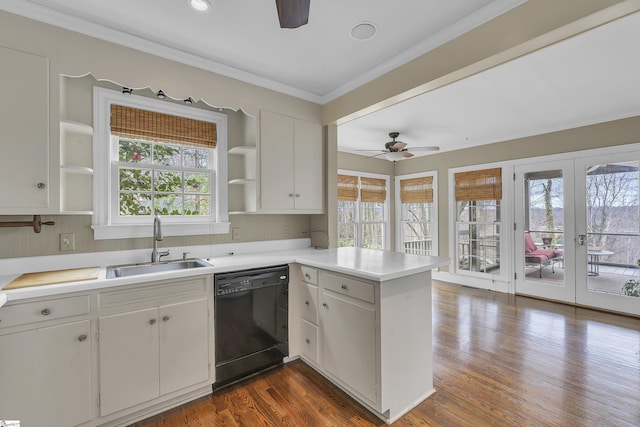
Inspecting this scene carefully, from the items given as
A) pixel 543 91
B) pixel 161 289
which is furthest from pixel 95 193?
pixel 543 91

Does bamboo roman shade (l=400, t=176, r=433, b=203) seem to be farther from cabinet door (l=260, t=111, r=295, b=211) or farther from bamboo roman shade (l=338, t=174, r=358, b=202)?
cabinet door (l=260, t=111, r=295, b=211)

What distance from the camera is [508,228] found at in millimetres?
4746

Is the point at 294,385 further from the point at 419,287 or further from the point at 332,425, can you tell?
the point at 419,287

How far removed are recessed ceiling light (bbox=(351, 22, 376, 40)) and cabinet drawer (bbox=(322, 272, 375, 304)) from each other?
1787 millimetres

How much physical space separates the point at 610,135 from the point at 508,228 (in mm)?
1760

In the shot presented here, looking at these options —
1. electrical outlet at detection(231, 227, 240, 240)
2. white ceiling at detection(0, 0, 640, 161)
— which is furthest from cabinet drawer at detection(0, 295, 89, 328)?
white ceiling at detection(0, 0, 640, 161)

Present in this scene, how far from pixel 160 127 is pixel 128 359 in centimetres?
181

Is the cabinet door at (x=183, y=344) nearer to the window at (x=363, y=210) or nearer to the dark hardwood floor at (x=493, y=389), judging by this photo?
the dark hardwood floor at (x=493, y=389)

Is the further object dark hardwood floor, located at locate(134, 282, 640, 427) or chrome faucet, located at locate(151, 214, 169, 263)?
chrome faucet, located at locate(151, 214, 169, 263)

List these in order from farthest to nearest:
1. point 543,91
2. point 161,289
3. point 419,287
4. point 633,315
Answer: point 633,315 < point 543,91 < point 419,287 < point 161,289

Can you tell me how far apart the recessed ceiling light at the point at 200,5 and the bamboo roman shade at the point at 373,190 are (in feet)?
14.3

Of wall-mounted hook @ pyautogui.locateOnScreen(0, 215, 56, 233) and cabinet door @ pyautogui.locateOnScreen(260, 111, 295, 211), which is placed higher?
cabinet door @ pyautogui.locateOnScreen(260, 111, 295, 211)

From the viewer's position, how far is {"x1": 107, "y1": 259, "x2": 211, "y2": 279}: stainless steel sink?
2059 mm

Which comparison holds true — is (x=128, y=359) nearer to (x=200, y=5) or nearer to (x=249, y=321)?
(x=249, y=321)
